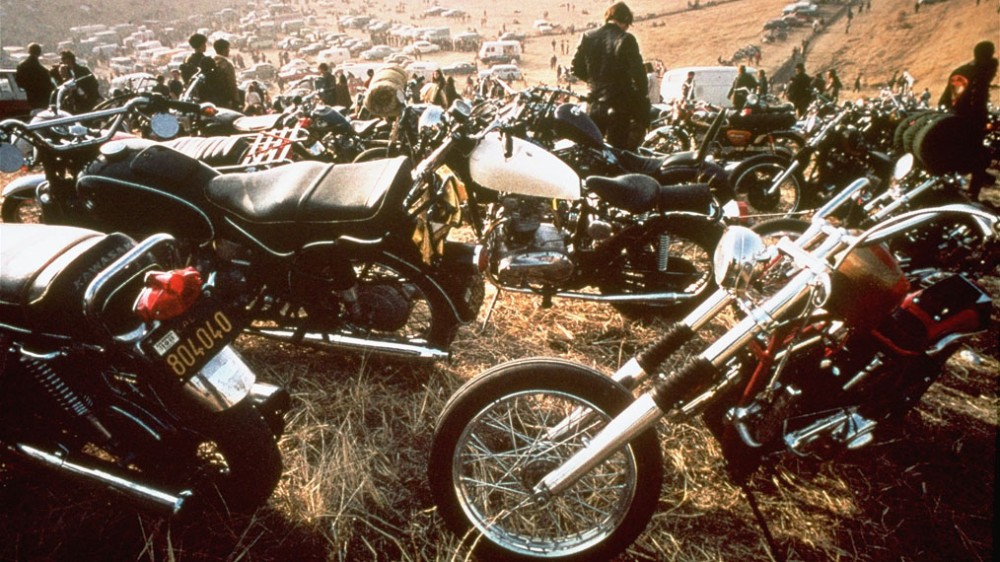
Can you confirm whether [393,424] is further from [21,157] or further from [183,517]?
[21,157]

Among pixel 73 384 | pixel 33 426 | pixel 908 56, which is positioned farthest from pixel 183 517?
pixel 908 56

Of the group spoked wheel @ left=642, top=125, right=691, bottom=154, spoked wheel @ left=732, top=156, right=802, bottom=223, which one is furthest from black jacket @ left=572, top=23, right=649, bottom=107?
spoked wheel @ left=642, top=125, right=691, bottom=154

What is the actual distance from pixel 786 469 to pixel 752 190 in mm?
4515

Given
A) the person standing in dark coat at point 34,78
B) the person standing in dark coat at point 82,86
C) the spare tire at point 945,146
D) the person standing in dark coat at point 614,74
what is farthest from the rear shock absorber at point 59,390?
the person standing in dark coat at point 34,78

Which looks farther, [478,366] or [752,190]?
[752,190]

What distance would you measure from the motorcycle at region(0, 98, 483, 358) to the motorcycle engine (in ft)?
1.41

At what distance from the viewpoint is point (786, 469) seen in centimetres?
241

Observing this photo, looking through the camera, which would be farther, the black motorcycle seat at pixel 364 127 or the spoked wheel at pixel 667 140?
the spoked wheel at pixel 667 140

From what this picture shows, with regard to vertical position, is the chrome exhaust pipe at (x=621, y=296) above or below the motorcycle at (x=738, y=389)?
below

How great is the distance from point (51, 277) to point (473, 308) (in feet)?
6.11

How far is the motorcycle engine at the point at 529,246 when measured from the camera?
333 cm

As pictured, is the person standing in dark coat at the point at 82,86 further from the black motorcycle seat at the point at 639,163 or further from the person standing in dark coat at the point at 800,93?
the person standing in dark coat at the point at 800,93

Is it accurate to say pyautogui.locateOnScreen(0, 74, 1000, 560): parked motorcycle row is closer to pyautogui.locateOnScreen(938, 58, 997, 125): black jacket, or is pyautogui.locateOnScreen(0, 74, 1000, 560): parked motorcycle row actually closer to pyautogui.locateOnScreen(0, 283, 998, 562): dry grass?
pyautogui.locateOnScreen(0, 283, 998, 562): dry grass

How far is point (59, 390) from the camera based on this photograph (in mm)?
1662
